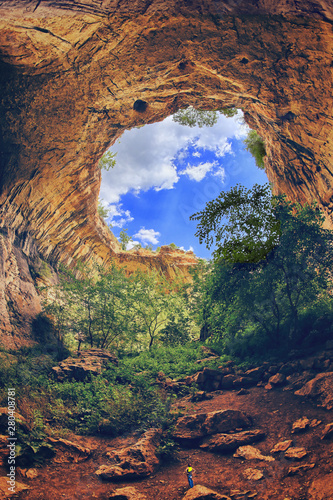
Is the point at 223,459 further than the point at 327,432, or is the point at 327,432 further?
the point at 223,459

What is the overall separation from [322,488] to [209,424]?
11.4 feet

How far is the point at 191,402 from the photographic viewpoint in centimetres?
998

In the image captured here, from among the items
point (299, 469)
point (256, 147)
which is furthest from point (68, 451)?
point (256, 147)

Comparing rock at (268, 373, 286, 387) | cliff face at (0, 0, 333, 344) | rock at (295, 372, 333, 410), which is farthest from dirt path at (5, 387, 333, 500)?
cliff face at (0, 0, 333, 344)

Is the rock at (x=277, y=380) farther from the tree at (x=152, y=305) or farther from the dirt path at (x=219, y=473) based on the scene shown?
the tree at (x=152, y=305)

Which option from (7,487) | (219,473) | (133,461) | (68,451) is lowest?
(219,473)

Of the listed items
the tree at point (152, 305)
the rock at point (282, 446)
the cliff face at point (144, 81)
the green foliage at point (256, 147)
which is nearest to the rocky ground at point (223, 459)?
the rock at point (282, 446)

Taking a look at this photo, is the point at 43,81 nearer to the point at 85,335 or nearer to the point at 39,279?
the point at 39,279

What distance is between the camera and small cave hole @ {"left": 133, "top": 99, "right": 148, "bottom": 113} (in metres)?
14.1

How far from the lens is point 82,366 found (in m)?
11.5

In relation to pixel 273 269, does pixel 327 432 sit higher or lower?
lower

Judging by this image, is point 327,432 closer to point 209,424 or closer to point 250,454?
point 250,454

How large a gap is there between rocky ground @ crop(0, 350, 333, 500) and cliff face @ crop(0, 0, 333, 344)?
8714 mm

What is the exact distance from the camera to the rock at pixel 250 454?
6.17 metres
